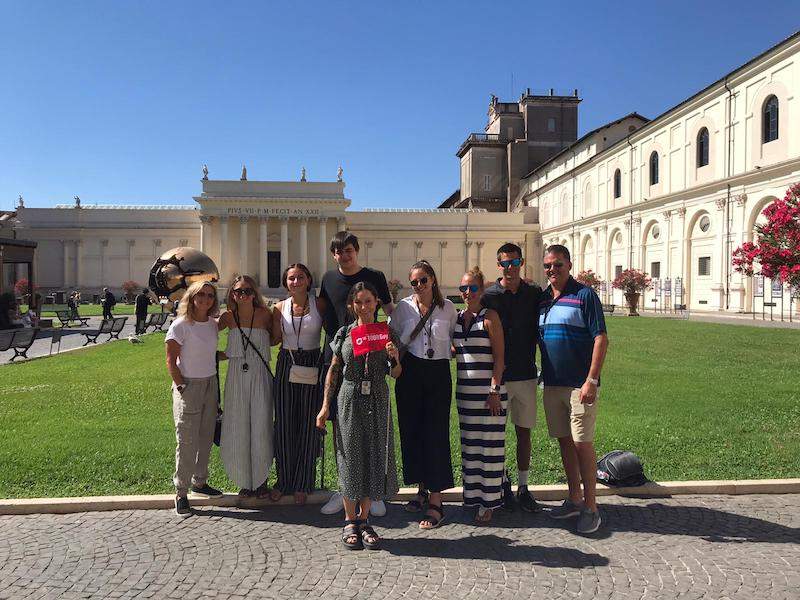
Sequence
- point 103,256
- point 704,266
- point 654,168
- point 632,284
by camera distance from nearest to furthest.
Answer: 1. point 632,284
2. point 704,266
3. point 654,168
4. point 103,256

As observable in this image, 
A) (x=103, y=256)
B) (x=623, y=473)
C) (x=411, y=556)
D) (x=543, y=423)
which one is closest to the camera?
(x=411, y=556)

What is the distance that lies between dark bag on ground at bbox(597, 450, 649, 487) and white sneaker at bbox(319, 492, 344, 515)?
2506 mm

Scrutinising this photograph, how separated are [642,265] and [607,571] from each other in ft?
138

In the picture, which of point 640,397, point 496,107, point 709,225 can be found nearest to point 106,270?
point 496,107

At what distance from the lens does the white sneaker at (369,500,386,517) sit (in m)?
4.81

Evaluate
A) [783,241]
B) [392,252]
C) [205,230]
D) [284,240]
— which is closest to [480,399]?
[783,241]

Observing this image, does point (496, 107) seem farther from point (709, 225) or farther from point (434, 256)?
point (709, 225)

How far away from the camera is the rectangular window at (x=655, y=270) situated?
40.2 meters

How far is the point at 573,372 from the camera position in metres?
4.58

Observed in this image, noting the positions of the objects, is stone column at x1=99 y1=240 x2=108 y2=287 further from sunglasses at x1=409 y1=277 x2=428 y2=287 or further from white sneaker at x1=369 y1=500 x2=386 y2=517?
sunglasses at x1=409 y1=277 x2=428 y2=287

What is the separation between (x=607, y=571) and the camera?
12.5 feet

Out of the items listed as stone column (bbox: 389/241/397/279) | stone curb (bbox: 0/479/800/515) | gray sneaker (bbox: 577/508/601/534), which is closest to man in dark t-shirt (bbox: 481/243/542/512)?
gray sneaker (bbox: 577/508/601/534)

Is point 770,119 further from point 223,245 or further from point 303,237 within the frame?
point 223,245

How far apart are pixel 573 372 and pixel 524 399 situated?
56cm
